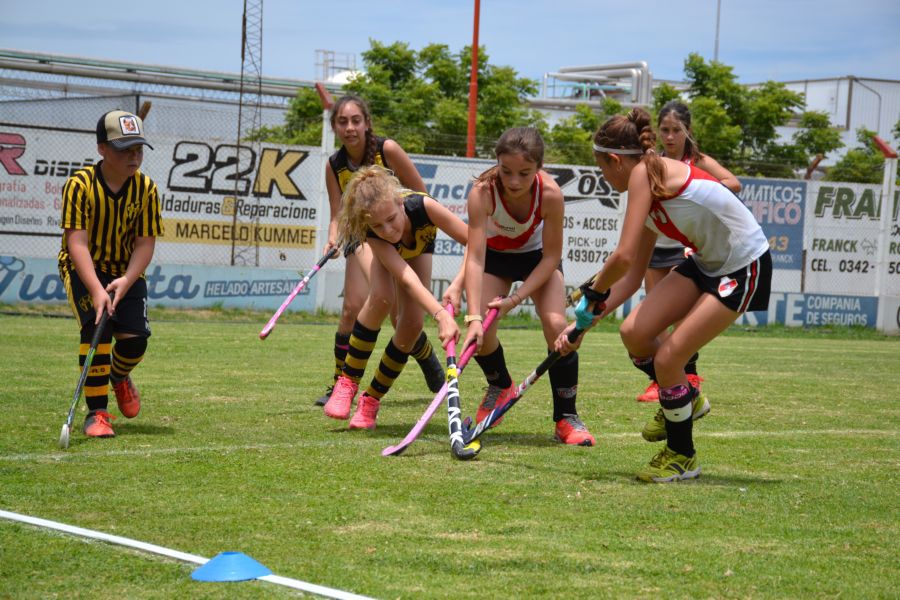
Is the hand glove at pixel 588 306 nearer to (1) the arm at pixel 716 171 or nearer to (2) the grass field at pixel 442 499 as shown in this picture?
(2) the grass field at pixel 442 499

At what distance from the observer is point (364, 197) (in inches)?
229

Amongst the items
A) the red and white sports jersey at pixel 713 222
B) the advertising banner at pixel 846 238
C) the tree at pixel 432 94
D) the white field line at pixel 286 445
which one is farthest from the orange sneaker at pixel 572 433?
the tree at pixel 432 94

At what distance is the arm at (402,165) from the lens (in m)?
7.10

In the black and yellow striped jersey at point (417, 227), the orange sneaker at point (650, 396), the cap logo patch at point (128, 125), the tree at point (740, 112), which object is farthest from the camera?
the tree at point (740, 112)

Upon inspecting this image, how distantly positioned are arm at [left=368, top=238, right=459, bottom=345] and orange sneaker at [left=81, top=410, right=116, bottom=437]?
68.5 inches

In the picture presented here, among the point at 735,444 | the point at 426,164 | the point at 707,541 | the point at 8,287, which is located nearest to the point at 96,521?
the point at 707,541

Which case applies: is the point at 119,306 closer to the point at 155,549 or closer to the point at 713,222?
the point at 155,549

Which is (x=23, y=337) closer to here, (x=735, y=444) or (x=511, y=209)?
(x=511, y=209)

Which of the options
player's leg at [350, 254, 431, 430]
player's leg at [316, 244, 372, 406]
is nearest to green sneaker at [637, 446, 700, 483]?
A: player's leg at [350, 254, 431, 430]

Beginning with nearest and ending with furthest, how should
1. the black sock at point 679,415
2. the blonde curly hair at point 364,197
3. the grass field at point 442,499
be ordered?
the grass field at point 442,499 < the black sock at point 679,415 < the blonde curly hair at point 364,197

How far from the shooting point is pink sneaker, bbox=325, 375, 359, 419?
6566 millimetres

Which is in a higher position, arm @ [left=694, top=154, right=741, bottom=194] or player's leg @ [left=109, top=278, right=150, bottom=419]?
arm @ [left=694, top=154, right=741, bottom=194]

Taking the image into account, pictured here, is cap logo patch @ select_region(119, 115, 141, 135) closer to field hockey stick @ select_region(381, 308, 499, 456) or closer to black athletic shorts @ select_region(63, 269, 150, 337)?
black athletic shorts @ select_region(63, 269, 150, 337)

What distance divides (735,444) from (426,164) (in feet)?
38.7
